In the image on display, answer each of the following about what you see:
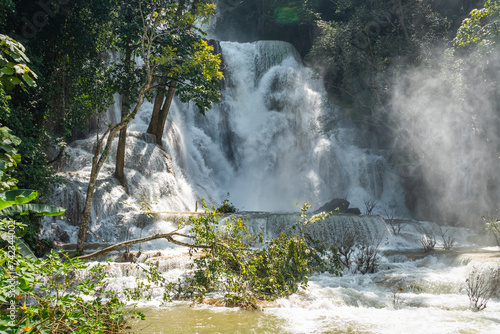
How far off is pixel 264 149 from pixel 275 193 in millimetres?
3120

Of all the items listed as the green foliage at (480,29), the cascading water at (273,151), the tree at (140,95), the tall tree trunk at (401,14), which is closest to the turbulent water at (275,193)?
the cascading water at (273,151)

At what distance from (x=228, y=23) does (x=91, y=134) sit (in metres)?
24.4

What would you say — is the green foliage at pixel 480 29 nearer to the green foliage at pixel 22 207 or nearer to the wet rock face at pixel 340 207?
the wet rock face at pixel 340 207

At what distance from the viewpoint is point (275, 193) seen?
24.4 meters

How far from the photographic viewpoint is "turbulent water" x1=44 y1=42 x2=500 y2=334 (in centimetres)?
665

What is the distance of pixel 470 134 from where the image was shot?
18.9m

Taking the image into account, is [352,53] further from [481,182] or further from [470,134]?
[481,182]

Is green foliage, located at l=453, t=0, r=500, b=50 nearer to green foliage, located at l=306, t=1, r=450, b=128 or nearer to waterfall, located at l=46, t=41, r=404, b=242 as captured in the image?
green foliage, located at l=306, t=1, r=450, b=128

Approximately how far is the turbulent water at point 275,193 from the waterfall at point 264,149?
0.07 meters

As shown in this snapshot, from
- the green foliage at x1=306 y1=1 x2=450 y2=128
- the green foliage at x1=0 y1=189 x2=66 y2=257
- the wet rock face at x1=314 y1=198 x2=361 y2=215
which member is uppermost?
the green foliage at x1=306 y1=1 x2=450 y2=128

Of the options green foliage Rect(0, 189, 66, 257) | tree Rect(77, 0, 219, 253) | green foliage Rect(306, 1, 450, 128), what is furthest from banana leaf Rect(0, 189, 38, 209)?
green foliage Rect(306, 1, 450, 128)

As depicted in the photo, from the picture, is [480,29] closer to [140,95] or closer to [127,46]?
[127,46]

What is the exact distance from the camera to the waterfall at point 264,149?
68.2ft

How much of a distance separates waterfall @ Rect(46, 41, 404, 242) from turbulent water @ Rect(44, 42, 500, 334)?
7 cm
